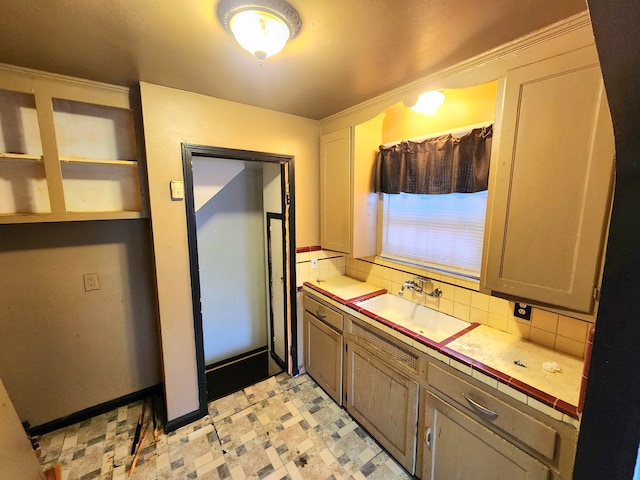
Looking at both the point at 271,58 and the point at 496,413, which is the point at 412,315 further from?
the point at 271,58

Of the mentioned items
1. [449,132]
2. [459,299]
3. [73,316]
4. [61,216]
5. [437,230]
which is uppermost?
[449,132]

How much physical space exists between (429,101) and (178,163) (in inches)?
65.4

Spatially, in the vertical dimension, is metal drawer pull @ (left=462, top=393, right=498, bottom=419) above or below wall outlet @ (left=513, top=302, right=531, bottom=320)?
below

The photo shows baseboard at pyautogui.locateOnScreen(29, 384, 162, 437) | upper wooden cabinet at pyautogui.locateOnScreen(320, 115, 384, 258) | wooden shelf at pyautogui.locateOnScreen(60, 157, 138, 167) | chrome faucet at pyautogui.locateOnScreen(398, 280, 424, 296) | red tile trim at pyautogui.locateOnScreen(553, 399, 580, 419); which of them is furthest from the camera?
upper wooden cabinet at pyautogui.locateOnScreen(320, 115, 384, 258)

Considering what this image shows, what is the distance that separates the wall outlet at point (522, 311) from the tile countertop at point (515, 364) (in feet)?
0.41

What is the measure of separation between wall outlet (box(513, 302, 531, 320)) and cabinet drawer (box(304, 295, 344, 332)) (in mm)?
1057

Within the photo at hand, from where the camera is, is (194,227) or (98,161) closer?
(98,161)

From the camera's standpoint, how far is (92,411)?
2.04 meters

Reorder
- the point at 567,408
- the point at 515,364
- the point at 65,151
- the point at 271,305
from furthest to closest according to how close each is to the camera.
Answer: the point at 271,305 → the point at 65,151 → the point at 515,364 → the point at 567,408

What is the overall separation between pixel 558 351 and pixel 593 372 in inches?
46.3

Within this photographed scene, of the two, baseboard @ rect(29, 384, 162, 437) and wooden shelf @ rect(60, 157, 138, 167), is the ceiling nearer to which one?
wooden shelf @ rect(60, 157, 138, 167)

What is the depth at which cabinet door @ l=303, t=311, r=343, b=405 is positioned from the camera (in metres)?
2.08

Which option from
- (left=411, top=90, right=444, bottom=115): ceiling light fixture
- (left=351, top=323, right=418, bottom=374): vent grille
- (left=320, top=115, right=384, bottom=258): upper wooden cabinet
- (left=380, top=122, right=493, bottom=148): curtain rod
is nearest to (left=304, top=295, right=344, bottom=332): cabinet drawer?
(left=351, top=323, right=418, bottom=374): vent grille

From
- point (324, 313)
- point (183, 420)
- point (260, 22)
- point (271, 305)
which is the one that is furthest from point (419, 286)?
point (183, 420)
